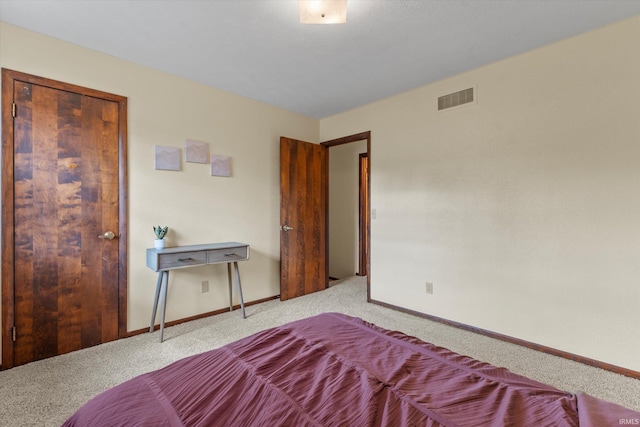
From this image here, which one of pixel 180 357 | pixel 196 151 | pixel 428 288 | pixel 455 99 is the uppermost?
pixel 455 99

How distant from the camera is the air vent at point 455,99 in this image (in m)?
2.85

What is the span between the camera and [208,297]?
3191 mm

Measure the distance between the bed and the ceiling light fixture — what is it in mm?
1896

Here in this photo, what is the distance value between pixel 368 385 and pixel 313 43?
7.83ft

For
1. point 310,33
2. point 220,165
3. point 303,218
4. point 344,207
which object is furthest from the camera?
point 344,207

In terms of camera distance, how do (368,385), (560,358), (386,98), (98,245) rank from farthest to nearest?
(386,98) < (98,245) < (560,358) < (368,385)

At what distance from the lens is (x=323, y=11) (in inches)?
70.7

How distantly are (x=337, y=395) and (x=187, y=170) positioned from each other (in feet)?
9.06

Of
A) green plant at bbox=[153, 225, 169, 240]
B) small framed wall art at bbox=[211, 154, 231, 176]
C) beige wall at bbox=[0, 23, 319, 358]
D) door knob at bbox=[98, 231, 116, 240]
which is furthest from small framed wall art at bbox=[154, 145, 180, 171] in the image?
door knob at bbox=[98, 231, 116, 240]

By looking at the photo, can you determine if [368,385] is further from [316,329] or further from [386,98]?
[386,98]

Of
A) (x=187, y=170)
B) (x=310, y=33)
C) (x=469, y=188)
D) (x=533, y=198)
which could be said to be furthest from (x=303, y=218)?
(x=533, y=198)

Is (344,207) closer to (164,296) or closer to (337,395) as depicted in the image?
(164,296)

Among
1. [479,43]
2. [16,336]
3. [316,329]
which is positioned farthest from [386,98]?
[16,336]

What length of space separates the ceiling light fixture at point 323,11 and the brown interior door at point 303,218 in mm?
1975
